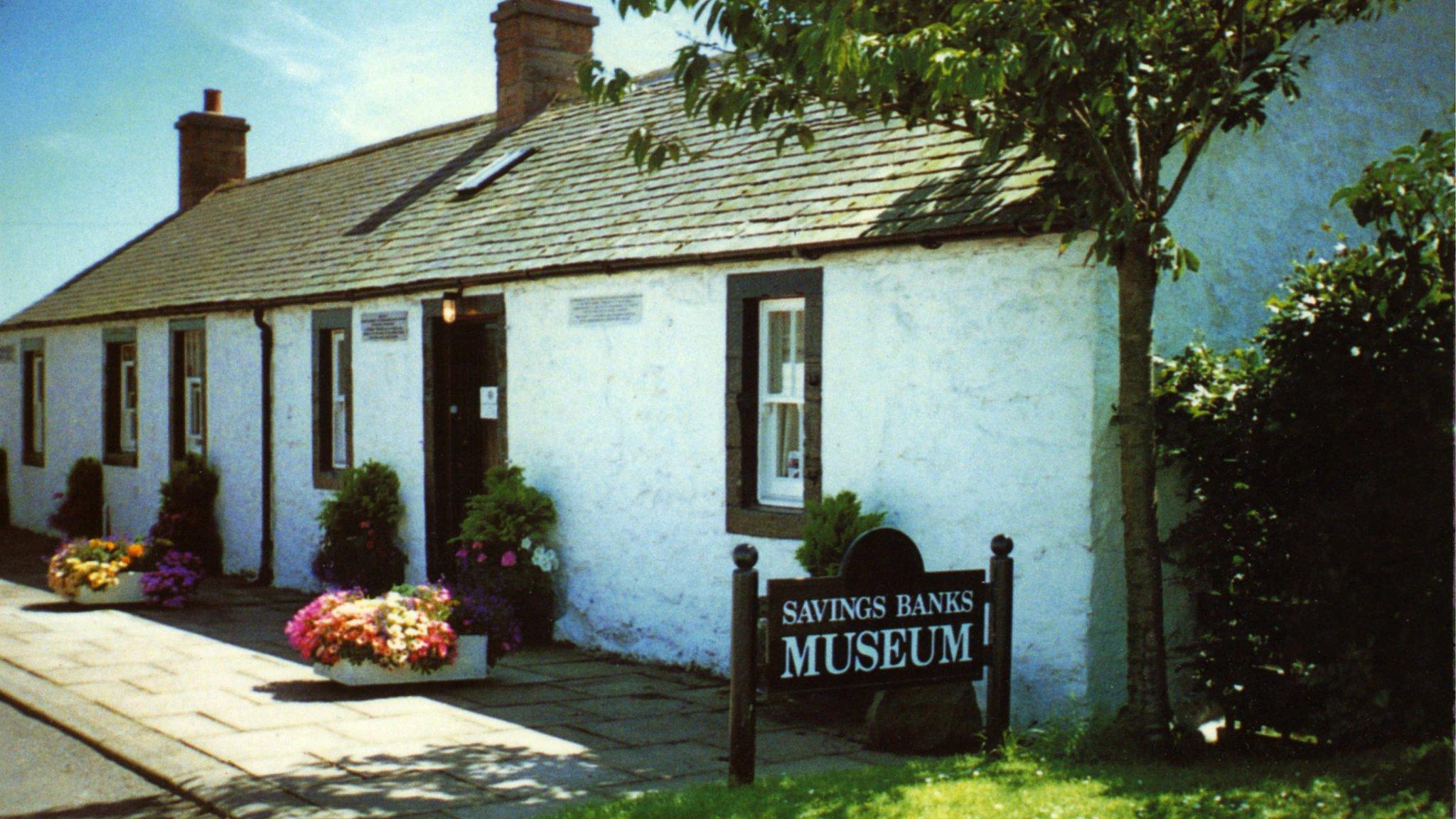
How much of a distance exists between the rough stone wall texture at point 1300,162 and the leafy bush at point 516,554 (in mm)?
5175

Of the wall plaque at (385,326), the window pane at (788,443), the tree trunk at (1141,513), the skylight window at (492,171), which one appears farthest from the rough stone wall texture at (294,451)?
the tree trunk at (1141,513)

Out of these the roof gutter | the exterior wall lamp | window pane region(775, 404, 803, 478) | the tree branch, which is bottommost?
window pane region(775, 404, 803, 478)

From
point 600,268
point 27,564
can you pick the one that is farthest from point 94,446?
point 600,268

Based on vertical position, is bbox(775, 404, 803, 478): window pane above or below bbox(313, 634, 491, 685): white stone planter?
above

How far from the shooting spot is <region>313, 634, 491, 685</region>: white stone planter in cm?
895

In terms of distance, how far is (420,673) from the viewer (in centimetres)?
902

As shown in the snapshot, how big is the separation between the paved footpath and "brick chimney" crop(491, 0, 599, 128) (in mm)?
8030

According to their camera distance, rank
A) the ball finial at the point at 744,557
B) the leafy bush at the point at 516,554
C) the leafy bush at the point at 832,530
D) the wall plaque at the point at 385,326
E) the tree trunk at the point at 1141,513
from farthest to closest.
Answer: the wall plaque at the point at 385,326, the leafy bush at the point at 516,554, the leafy bush at the point at 832,530, the tree trunk at the point at 1141,513, the ball finial at the point at 744,557

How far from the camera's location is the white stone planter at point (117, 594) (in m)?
12.8

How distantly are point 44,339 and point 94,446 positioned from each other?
3.01 metres

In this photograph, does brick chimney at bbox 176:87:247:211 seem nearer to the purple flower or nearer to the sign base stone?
the purple flower

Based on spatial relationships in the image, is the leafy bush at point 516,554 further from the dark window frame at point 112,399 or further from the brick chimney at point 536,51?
the dark window frame at point 112,399

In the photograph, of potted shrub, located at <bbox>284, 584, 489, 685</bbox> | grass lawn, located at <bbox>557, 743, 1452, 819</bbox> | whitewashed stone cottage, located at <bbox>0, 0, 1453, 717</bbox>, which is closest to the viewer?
grass lawn, located at <bbox>557, 743, 1452, 819</bbox>

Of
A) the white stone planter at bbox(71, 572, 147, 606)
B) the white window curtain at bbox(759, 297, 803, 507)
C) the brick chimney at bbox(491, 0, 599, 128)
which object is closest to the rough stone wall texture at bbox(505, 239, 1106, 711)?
the white window curtain at bbox(759, 297, 803, 507)
